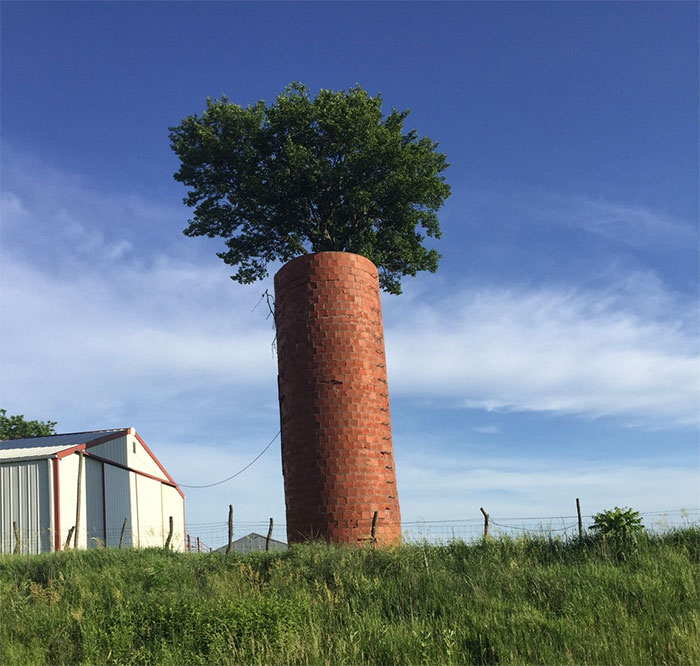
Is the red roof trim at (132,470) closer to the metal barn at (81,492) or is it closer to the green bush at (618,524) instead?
the metal barn at (81,492)

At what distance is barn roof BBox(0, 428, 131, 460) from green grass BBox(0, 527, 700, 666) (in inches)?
441

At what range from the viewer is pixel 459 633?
12.8 m

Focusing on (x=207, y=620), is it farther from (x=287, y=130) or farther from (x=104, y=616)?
(x=287, y=130)

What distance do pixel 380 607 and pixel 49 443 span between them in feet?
75.1

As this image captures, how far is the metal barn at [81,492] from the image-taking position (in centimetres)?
2869

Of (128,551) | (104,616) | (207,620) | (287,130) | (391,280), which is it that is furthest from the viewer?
(391,280)

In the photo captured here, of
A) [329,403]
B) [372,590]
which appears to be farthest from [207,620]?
[329,403]

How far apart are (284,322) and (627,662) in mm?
14951

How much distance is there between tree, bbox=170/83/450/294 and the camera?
2777 cm

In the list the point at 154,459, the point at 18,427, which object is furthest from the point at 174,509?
the point at 18,427

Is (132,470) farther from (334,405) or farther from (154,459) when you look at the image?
(334,405)

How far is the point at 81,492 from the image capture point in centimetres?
3058

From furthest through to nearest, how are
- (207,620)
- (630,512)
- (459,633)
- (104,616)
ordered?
(630,512) < (104,616) < (207,620) < (459,633)

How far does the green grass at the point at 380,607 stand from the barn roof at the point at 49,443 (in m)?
11.2
